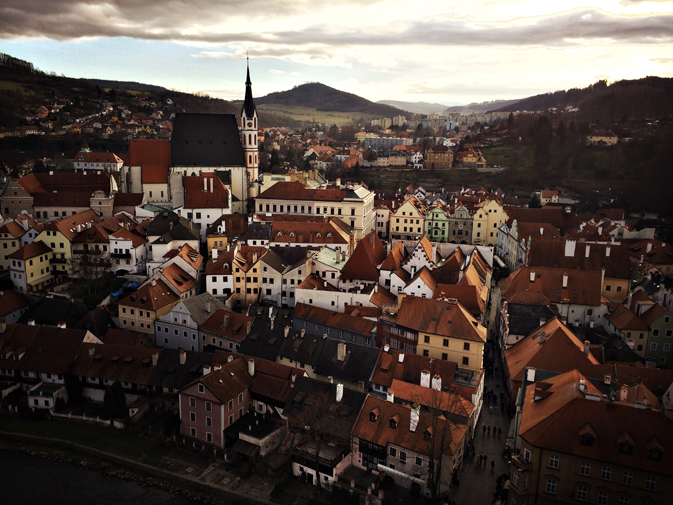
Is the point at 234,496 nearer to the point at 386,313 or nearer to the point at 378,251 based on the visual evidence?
the point at 386,313

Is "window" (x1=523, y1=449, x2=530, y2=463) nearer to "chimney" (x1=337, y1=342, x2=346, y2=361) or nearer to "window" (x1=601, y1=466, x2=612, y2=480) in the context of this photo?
"window" (x1=601, y1=466, x2=612, y2=480)

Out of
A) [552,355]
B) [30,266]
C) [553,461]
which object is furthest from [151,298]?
[553,461]

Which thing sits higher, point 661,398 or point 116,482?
point 661,398

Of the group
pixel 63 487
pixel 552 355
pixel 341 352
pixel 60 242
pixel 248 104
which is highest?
pixel 248 104

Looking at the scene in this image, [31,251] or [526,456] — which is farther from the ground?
→ [31,251]

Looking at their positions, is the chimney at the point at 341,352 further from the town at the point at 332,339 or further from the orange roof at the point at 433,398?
the orange roof at the point at 433,398

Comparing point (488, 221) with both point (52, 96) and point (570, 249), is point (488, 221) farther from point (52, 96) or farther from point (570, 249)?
point (52, 96)

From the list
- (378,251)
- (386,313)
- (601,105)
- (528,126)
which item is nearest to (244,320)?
(386,313)

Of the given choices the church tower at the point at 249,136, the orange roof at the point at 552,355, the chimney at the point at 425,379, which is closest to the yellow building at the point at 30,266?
the church tower at the point at 249,136
